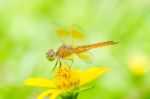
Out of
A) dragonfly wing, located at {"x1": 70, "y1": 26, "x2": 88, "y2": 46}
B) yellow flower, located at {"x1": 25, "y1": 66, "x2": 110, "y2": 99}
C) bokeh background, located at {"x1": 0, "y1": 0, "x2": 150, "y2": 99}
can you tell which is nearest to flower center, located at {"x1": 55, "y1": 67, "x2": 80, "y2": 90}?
yellow flower, located at {"x1": 25, "y1": 66, "x2": 110, "y2": 99}

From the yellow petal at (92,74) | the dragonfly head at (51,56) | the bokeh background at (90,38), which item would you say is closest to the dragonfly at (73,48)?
Answer: the dragonfly head at (51,56)

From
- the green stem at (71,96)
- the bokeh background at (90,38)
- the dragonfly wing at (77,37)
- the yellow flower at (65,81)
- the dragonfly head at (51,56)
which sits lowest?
the green stem at (71,96)

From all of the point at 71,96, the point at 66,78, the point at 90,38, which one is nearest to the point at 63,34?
the point at 66,78

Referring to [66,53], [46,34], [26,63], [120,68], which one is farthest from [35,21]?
[66,53]

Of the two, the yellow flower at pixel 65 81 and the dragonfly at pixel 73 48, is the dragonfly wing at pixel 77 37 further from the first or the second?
the yellow flower at pixel 65 81

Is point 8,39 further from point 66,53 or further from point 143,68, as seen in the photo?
point 66,53

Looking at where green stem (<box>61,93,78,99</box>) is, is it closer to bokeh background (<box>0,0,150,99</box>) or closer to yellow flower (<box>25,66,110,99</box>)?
yellow flower (<box>25,66,110,99</box>)

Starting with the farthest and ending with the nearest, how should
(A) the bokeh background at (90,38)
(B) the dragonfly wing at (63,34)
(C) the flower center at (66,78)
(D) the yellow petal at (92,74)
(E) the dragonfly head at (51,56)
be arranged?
(A) the bokeh background at (90,38)
(B) the dragonfly wing at (63,34)
(E) the dragonfly head at (51,56)
(C) the flower center at (66,78)
(D) the yellow petal at (92,74)
